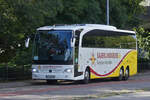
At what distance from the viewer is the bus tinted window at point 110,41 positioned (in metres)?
26.7

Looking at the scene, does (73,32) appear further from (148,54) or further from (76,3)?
(148,54)

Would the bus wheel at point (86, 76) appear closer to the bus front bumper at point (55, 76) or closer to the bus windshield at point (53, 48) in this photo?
the bus front bumper at point (55, 76)

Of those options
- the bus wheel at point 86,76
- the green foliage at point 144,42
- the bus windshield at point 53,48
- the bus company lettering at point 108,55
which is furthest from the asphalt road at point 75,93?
the green foliage at point 144,42

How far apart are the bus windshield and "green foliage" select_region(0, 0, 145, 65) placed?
7.60 ft

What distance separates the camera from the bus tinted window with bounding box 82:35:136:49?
87.7 ft

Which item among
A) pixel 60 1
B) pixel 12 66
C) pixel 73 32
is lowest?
pixel 12 66

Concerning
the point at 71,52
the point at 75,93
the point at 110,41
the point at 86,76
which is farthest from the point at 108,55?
the point at 75,93

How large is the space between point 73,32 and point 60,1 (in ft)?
20.9

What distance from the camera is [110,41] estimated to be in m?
29.6

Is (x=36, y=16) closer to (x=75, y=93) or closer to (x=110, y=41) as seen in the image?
(x=110, y=41)

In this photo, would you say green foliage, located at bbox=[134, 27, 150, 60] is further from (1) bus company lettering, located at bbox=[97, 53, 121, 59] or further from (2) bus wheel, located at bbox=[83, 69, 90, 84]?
(2) bus wheel, located at bbox=[83, 69, 90, 84]

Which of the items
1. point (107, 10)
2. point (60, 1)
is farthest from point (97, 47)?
point (107, 10)

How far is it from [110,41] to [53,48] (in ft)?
18.3

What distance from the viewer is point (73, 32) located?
82.4 ft
